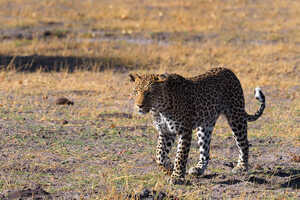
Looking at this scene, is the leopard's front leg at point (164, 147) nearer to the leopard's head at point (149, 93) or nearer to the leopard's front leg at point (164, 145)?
the leopard's front leg at point (164, 145)

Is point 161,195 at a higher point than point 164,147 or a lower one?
lower

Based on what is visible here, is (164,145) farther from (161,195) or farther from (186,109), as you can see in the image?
(161,195)

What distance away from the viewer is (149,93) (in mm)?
7211

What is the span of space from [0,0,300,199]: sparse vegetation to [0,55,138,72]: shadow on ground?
48mm

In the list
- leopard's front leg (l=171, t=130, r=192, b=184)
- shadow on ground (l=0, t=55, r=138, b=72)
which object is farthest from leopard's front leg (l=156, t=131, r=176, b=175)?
shadow on ground (l=0, t=55, r=138, b=72)

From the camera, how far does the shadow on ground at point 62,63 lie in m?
16.7

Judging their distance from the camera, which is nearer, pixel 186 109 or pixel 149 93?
pixel 149 93

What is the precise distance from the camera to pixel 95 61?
1750 centimetres

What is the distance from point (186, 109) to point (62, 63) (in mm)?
9953

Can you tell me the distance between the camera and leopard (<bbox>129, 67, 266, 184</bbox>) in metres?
7.33

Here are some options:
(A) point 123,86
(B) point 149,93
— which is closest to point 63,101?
(A) point 123,86

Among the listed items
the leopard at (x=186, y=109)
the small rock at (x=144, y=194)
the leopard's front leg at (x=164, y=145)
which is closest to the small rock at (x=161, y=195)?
the small rock at (x=144, y=194)

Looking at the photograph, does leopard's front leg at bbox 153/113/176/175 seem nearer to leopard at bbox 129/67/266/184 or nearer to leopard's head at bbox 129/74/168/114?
leopard at bbox 129/67/266/184

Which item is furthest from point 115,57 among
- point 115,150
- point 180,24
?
point 115,150
